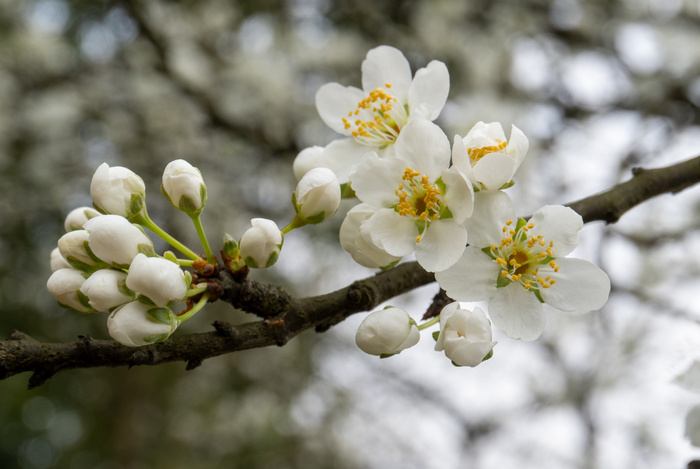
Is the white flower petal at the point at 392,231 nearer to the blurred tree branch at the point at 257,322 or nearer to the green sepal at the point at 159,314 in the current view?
the blurred tree branch at the point at 257,322

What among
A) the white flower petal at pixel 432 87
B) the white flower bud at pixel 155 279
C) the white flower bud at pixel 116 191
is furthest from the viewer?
the white flower petal at pixel 432 87

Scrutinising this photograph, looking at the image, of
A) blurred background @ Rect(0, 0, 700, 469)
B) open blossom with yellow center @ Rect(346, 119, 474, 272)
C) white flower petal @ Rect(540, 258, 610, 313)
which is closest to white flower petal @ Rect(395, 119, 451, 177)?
open blossom with yellow center @ Rect(346, 119, 474, 272)

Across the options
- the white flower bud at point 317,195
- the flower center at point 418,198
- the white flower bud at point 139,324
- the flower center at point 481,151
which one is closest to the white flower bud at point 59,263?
the white flower bud at point 139,324

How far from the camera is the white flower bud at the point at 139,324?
64cm

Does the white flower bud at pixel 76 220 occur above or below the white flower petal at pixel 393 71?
below

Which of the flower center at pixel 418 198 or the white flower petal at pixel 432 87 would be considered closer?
the flower center at pixel 418 198

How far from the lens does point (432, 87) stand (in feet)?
2.91

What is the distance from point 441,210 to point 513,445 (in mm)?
4505

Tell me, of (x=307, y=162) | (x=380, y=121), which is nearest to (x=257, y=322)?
(x=307, y=162)

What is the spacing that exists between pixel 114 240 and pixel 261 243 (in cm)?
17

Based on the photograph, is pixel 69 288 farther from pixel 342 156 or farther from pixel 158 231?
pixel 342 156

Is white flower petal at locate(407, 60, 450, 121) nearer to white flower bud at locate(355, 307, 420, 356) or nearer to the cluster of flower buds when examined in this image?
the cluster of flower buds

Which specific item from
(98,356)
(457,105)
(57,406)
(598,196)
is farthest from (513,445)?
(57,406)

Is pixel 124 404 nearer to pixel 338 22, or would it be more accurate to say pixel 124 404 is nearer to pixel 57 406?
pixel 57 406
